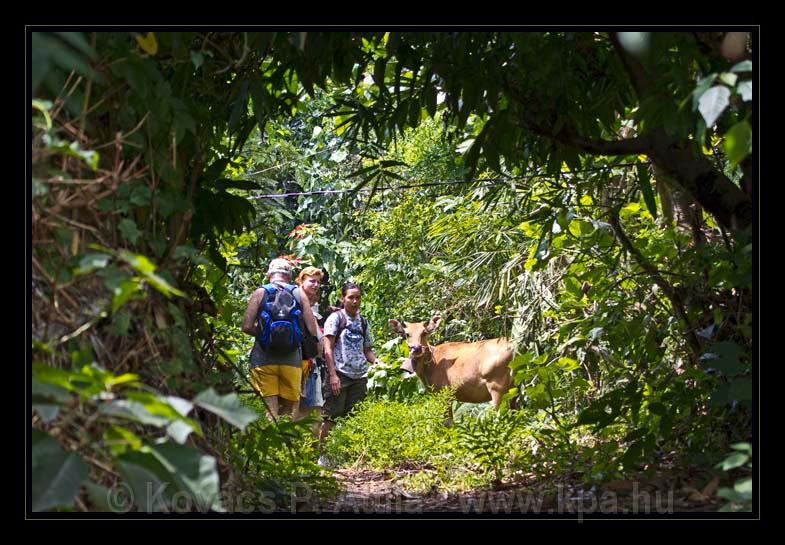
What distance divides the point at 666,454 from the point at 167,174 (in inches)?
106

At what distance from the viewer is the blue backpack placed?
22.4 feet

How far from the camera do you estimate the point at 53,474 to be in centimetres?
187

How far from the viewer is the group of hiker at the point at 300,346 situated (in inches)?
269

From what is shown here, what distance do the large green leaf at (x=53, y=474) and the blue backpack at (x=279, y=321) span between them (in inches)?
191

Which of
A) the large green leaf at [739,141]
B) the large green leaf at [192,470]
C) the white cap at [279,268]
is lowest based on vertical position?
the large green leaf at [192,470]

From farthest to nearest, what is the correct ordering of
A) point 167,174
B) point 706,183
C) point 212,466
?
point 706,183 → point 167,174 → point 212,466

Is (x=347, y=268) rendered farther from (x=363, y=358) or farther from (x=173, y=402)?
(x=173, y=402)

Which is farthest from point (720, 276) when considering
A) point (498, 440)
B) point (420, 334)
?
point (420, 334)

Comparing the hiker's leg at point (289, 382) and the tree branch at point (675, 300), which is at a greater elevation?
the tree branch at point (675, 300)

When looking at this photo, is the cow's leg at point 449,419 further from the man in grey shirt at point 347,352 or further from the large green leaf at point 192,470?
the large green leaf at point 192,470

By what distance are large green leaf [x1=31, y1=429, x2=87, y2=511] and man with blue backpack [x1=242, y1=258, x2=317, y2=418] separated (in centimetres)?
483

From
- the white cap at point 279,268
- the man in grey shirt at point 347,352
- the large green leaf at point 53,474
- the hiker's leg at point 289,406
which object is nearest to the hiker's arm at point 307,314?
the white cap at point 279,268

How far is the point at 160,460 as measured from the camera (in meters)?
1.98

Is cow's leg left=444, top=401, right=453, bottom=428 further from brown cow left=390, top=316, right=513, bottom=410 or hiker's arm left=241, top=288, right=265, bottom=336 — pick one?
hiker's arm left=241, top=288, right=265, bottom=336
